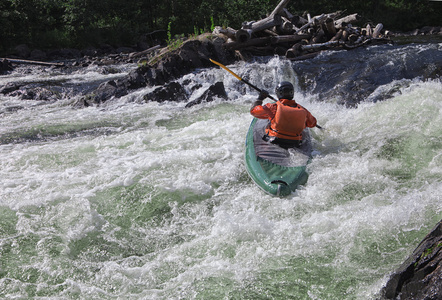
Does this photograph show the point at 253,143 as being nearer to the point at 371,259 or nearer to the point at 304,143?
the point at 304,143

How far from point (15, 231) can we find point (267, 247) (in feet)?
8.18

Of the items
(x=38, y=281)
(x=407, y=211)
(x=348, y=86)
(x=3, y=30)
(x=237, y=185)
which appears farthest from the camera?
(x=3, y=30)

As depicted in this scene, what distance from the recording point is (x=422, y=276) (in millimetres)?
2186

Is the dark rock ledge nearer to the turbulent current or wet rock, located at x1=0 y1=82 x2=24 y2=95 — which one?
the turbulent current

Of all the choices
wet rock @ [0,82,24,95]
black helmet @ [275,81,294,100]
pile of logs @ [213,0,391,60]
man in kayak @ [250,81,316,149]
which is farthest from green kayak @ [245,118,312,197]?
wet rock @ [0,82,24,95]

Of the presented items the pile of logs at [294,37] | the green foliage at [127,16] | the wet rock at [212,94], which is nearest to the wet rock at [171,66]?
the pile of logs at [294,37]

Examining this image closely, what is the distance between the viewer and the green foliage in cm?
1908

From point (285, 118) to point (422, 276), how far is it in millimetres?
2984

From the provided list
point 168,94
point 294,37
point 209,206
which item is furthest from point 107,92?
point 209,206

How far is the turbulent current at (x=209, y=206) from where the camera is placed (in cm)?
298

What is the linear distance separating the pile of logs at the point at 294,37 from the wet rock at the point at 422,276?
27.5ft

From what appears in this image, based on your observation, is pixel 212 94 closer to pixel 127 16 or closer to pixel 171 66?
pixel 171 66

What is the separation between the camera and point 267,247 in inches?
130

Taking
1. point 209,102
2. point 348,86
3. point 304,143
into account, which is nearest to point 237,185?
point 304,143
